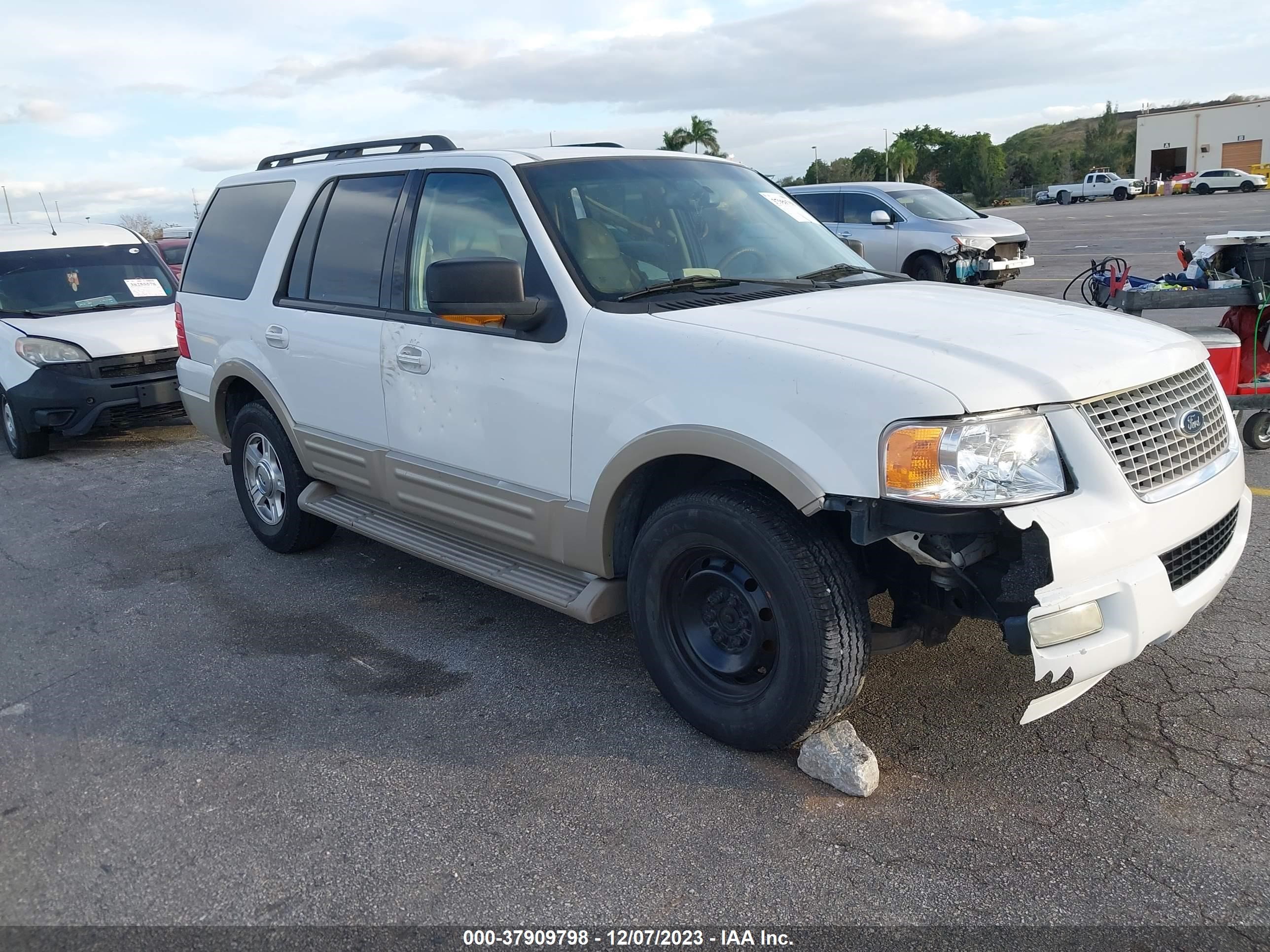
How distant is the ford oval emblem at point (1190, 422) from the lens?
10.7 feet

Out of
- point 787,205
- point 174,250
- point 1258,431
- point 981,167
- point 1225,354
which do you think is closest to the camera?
point 787,205

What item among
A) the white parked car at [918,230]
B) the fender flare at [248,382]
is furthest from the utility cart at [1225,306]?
the white parked car at [918,230]

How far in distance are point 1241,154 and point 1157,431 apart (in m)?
85.0

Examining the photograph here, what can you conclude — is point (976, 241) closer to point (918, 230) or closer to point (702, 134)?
point (918, 230)

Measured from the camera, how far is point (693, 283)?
381 cm

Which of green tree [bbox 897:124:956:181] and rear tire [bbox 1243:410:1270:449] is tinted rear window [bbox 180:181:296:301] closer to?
rear tire [bbox 1243:410:1270:449]

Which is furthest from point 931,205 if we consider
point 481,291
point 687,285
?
point 481,291

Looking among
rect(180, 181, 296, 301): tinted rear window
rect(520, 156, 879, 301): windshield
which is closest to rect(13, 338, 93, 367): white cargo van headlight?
rect(180, 181, 296, 301): tinted rear window

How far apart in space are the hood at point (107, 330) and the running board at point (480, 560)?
4.34 m

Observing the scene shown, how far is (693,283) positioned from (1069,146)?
11681 cm

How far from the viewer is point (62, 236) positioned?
974 centimetres

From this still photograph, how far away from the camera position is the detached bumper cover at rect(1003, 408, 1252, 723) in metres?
2.78

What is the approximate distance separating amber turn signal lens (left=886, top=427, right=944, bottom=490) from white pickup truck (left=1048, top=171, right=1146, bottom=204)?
2282 inches

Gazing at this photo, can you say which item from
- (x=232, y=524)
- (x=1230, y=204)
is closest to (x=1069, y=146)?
(x=1230, y=204)
